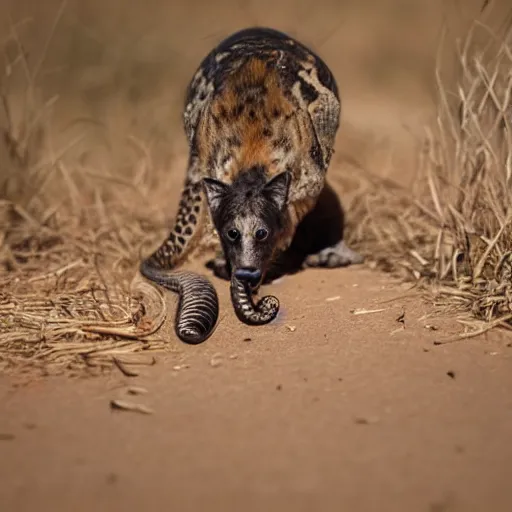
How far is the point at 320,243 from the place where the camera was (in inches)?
280

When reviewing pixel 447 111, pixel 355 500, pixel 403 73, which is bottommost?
pixel 355 500

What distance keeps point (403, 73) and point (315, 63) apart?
7339mm

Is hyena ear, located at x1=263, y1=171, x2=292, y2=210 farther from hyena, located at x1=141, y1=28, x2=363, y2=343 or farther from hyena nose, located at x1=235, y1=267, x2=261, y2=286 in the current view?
hyena nose, located at x1=235, y1=267, x2=261, y2=286

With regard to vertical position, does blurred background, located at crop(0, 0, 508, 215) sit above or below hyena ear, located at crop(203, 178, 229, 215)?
above

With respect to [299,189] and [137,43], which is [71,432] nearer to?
[299,189]

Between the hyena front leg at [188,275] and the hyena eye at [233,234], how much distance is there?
0.44m

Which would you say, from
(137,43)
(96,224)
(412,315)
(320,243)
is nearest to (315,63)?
(320,243)

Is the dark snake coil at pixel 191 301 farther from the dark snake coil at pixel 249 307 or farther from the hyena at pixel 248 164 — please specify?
the dark snake coil at pixel 249 307

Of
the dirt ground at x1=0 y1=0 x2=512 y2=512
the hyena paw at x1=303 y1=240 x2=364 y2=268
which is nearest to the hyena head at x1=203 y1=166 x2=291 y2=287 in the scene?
the dirt ground at x1=0 y1=0 x2=512 y2=512

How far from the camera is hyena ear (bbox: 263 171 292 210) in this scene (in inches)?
225

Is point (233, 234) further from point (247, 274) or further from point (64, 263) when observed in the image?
point (64, 263)

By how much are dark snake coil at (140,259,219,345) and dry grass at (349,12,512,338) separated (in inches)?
60.7

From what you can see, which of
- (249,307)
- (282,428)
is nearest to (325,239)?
(249,307)

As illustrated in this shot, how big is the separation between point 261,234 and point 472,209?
1.57 meters
